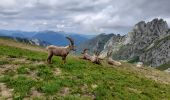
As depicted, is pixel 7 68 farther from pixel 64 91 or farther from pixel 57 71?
pixel 64 91

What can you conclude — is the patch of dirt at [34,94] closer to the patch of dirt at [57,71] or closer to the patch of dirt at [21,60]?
the patch of dirt at [57,71]

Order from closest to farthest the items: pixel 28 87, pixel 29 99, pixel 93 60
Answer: pixel 29 99 < pixel 28 87 < pixel 93 60

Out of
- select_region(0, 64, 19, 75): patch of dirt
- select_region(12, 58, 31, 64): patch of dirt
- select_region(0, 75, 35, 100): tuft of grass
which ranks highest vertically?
select_region(12, 58, 31, 64): patch of dirt

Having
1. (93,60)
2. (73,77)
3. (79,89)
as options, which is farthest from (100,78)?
(93,60)

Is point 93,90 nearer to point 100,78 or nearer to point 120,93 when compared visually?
point 120,93

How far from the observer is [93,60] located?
50.1 metres

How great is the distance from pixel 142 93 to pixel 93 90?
6300 millimetres

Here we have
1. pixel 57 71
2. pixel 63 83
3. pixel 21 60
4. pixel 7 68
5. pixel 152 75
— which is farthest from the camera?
pixel 152 75

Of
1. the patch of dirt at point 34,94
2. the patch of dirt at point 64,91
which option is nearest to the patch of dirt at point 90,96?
the patch of dirt at point 64,91

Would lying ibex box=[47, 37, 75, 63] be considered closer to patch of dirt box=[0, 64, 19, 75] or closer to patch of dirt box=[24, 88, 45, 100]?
patch of dirt box=[0, 64, 19, 75]

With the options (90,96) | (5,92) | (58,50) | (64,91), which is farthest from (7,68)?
(90,96)

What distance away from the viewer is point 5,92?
25.8m

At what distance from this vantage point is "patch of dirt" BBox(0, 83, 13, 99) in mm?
24900

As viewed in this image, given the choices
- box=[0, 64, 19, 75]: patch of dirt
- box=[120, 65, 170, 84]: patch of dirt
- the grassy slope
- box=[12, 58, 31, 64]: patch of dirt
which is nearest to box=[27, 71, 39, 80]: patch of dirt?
the grassy slope
